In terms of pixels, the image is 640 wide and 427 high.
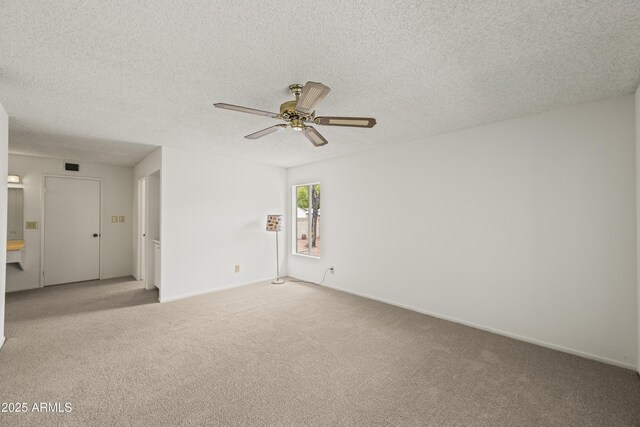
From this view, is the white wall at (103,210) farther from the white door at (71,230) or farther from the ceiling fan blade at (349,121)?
the ceiling fan blade at (349,121)

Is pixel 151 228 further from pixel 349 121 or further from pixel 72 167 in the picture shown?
pixel 349 121

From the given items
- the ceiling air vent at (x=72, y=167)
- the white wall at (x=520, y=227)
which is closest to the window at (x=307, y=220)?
the white wall at (x=520, y=227)

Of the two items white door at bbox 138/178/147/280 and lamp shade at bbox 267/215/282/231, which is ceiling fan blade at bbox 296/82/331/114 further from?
white door at bbox 138/178/147/280

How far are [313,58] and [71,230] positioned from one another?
238 inches

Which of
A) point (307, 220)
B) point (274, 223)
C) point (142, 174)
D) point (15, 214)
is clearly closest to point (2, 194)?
point (142, 174)

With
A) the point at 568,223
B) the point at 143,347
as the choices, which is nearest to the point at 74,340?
the point at 143,347

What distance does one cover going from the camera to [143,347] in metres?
2.73

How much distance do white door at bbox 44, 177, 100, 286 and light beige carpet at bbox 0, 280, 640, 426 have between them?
1.79m

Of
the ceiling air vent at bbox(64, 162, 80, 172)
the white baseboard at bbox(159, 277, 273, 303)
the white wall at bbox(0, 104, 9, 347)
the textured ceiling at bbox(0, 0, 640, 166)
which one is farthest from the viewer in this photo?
the ceiling air vent at bbox(64, 162, 80, 172)

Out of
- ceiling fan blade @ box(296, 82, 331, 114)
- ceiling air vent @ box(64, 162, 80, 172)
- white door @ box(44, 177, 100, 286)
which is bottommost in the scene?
white door @ box(44, 177, 100, 286)

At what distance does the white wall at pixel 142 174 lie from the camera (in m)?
4.42

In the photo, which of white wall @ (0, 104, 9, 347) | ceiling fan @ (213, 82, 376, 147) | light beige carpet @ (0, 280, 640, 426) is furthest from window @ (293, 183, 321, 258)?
white wall @ (0, 104, 9, 347)

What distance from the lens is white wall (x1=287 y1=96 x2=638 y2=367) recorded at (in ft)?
8.11

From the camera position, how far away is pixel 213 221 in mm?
4766
